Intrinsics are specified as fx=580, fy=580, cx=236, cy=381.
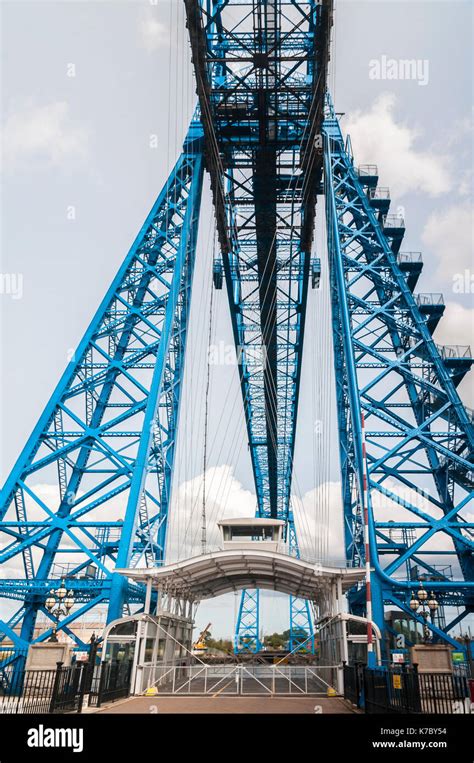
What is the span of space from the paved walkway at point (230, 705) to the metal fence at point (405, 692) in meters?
0.83

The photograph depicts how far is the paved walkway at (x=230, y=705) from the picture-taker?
1399 centimetres

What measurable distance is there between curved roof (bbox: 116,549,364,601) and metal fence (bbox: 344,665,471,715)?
5.32 metres

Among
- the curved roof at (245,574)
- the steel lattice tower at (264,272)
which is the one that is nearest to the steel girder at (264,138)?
the steel lattice tower at (264,272)

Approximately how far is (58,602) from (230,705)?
7625 mm

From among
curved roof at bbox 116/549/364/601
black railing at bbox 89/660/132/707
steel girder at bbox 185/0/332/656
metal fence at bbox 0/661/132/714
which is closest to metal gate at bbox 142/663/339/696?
black railing at bbox 89/660/132/707

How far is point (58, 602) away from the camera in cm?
2019

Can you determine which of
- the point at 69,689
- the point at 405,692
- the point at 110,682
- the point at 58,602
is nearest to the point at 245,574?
the point at 58,602

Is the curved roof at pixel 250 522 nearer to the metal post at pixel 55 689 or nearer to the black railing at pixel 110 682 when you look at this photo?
the black railing at pixel 110 682

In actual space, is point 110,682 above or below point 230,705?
above

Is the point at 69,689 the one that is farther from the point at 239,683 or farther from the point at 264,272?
the point at 264,272

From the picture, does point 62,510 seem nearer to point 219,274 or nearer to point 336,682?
point 336,682

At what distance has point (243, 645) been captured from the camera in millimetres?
73188
